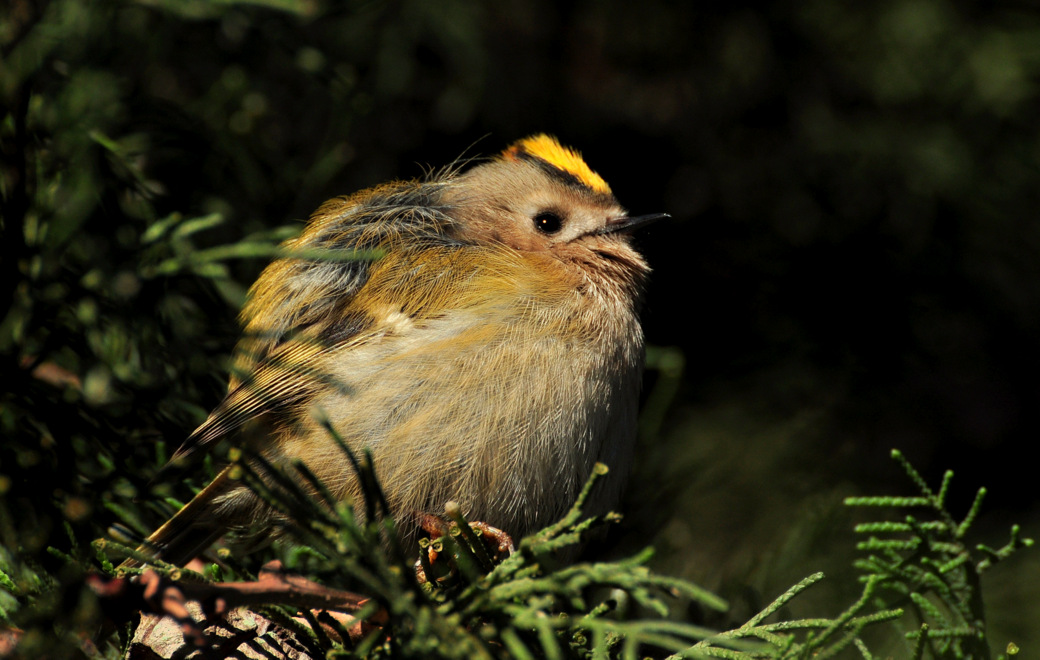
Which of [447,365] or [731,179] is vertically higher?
[731,179]

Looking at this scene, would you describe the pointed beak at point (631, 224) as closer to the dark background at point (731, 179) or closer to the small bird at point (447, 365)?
the small bird at point (447, 365)

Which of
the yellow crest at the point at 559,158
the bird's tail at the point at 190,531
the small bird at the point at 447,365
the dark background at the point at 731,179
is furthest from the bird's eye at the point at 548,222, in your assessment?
the bird's tail at the point at 190,531

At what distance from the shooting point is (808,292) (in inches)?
135

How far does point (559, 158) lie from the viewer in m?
2.79

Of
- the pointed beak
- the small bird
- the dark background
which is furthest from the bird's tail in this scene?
the pointed beak

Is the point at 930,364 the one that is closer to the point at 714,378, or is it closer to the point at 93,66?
the point at 714,378

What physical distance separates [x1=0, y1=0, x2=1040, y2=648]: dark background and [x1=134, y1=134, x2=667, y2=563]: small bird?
0.26 metres

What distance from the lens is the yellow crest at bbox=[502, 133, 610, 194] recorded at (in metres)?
2.74

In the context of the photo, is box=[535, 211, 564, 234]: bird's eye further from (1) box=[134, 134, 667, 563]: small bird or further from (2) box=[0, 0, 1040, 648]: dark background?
(2) box=[0, 0, 1040, 648]: dark background

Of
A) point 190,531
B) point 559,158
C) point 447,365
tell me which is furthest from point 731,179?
point 190,531

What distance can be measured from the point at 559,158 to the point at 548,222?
0.24 meters

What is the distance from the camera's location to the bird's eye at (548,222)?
270 cm

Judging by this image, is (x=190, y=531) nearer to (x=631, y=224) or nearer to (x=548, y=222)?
(x=548, y=222)

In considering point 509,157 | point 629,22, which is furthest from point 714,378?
point 629,22
